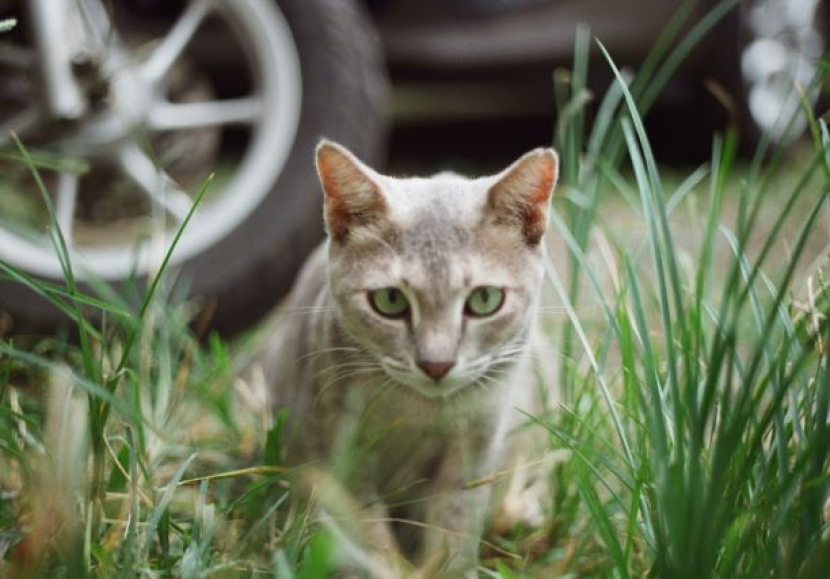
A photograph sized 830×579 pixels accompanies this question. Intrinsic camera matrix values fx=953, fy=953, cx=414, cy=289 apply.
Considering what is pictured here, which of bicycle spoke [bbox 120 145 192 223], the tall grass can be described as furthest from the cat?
bicycle spoke [bbox 120 145 192 223]

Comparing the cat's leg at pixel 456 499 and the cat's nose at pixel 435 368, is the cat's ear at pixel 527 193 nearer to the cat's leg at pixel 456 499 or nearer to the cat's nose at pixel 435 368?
the cat's nose at pixel 435 368

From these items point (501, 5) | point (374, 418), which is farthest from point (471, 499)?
point (501, 5)

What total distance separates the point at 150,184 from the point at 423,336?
1.31m

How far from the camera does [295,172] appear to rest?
224 cm

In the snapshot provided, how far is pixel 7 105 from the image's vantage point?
2.80 meters

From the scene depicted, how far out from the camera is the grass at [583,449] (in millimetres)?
982

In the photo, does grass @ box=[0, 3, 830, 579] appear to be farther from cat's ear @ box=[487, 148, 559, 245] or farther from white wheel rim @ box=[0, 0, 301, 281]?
white wheel rim @ box=[0, 0, 301, 281]

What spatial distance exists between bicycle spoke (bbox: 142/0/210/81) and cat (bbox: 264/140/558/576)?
42.8 inches

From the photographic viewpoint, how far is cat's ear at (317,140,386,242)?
4.30 ft

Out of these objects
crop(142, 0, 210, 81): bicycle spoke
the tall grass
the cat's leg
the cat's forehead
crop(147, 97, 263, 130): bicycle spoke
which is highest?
crop(142, 0, 210, 81): bicycle spoke

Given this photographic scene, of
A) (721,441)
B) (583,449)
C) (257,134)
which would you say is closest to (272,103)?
(257,134)

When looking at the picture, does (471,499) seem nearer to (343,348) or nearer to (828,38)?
(343,348)

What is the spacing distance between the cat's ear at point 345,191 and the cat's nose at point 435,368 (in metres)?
0.23

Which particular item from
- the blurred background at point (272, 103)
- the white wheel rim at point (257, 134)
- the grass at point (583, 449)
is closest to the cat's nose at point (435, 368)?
the grass at point (583, 449)
